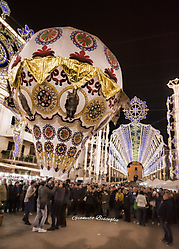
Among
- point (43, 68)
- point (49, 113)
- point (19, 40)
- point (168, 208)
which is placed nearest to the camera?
point (168, 208)

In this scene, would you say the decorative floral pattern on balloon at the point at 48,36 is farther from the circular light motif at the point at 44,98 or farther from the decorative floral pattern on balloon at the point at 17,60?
the circular light motif at the point at 44,98

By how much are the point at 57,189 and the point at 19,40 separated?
2167 centimetres

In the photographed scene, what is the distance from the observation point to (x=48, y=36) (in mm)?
7875

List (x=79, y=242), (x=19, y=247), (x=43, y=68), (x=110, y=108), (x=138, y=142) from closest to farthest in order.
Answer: (x=19, y=247) < (x=79, y=242) < (x=43, y=68) < (x=110, y=108) < (x=138, y=142)

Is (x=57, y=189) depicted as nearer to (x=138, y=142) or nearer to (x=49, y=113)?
(x=49, y=113)

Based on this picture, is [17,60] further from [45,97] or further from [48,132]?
[48,132]

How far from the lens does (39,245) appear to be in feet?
17.4

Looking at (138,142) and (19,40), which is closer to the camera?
(19,40)

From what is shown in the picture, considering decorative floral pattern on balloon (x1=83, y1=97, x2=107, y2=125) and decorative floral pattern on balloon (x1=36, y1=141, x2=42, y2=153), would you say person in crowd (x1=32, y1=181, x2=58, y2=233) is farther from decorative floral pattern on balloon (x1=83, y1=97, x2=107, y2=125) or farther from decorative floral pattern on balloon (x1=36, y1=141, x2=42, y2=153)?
decorative floral pattern on balloon (x1=83, y1=97, x2=107, y2=125)

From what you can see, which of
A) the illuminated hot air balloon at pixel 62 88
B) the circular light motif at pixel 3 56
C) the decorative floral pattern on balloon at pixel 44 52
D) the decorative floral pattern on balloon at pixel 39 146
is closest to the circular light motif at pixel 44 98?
the illuminated hot air balloon at pixel 62 88

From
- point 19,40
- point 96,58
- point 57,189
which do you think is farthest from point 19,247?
point 19,40

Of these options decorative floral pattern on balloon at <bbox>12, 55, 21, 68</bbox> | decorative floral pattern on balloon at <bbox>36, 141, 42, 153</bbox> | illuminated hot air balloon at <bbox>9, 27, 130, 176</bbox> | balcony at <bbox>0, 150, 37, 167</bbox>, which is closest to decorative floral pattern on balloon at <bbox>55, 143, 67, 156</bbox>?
illuminated hot air balloon at <bbox>9, 27, 130, 176</bbox>

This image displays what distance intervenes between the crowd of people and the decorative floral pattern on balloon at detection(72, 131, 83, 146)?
1.71m

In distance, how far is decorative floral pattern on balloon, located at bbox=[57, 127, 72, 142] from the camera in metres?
7.78
